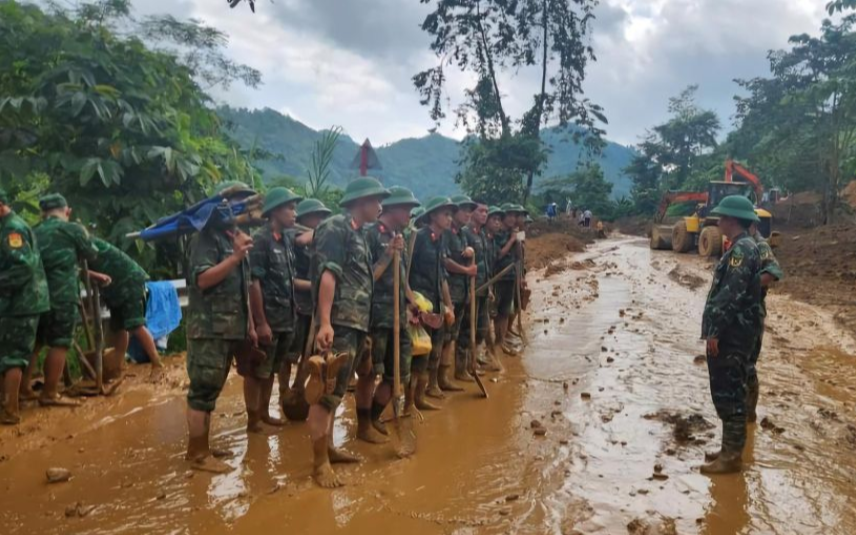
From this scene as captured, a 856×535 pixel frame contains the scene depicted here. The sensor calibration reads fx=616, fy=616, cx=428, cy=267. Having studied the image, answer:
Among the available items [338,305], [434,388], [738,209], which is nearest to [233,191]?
[338,305]

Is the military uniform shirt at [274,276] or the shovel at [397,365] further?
the military uniform shirt at [274,276]

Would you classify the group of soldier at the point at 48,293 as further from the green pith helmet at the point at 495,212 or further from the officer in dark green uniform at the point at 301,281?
the green pith helmet at the point at 495,212

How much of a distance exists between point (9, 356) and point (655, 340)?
738cm

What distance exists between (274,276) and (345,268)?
1113mm

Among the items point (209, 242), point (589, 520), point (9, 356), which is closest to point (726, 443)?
point (589, 520)

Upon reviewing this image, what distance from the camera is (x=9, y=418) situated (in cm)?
471

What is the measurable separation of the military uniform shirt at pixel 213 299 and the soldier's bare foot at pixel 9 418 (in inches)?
76.8

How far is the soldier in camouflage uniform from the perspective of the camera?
3719 millimetres

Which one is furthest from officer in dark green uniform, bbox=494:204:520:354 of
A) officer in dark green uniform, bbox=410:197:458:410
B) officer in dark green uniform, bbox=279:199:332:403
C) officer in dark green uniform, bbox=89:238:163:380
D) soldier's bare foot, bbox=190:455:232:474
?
soldier's bare foot, bbox=190:455:232:474

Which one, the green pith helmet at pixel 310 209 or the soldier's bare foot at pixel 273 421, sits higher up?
the green pith helmet at pixel 310 209

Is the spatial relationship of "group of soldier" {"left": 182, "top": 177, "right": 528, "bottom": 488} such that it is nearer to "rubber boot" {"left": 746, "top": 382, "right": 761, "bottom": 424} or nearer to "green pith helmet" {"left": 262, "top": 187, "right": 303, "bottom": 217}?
"green pith helmet" {"left": 262, "top": 187, "right": 303, "bottom": 217}

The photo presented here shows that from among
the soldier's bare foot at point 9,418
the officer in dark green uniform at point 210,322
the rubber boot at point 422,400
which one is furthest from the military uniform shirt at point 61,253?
the rubber boot at point 422,400

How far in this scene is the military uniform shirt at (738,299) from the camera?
423 centimetres

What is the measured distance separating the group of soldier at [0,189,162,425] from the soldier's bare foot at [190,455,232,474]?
1798mm
